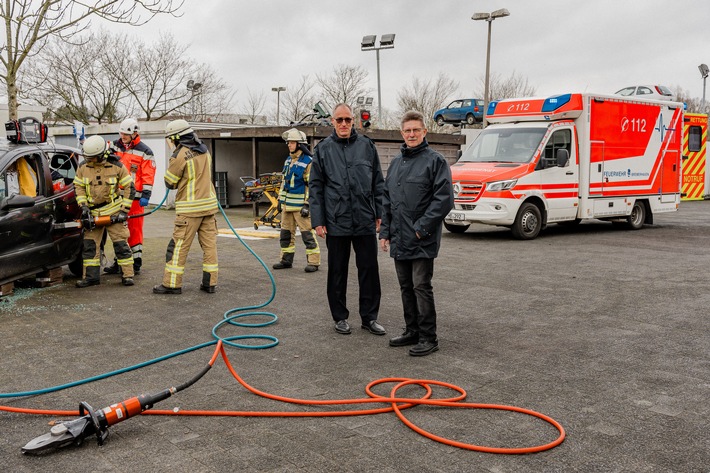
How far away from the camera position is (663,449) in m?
3.49

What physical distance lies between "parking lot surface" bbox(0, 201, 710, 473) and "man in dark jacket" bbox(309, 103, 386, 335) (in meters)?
0.30

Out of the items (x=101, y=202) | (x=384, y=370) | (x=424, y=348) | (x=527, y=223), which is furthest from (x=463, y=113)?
(x=384, y=370)

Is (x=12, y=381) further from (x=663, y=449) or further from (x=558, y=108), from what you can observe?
(x=558, y=108)

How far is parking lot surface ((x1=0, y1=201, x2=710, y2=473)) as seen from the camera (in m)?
3.44

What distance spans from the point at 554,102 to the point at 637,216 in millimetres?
3884

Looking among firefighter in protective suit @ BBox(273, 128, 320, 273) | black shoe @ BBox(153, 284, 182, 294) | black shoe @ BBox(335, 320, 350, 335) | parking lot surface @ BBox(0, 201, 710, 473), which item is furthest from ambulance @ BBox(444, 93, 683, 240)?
black shoe @ BBox(335, 320, 350, 335)

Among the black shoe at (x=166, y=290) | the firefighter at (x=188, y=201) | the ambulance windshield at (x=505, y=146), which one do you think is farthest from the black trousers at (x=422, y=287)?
the ambulance windshield at (x=505, y=146)

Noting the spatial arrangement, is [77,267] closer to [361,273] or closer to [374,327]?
[361,273]

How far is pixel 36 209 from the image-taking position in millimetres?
7375

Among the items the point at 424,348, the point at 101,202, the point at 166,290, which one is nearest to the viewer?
the point at 424,348

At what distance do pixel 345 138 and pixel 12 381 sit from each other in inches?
128

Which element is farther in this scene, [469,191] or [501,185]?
[469,191]

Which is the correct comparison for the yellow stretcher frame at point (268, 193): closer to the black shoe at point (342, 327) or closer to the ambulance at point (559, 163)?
the ambulance at point (559, 163)

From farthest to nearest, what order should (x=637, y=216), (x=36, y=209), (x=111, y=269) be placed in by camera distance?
(x=637, y=216)
(x=111, y=269)
(x=36, y=209)
